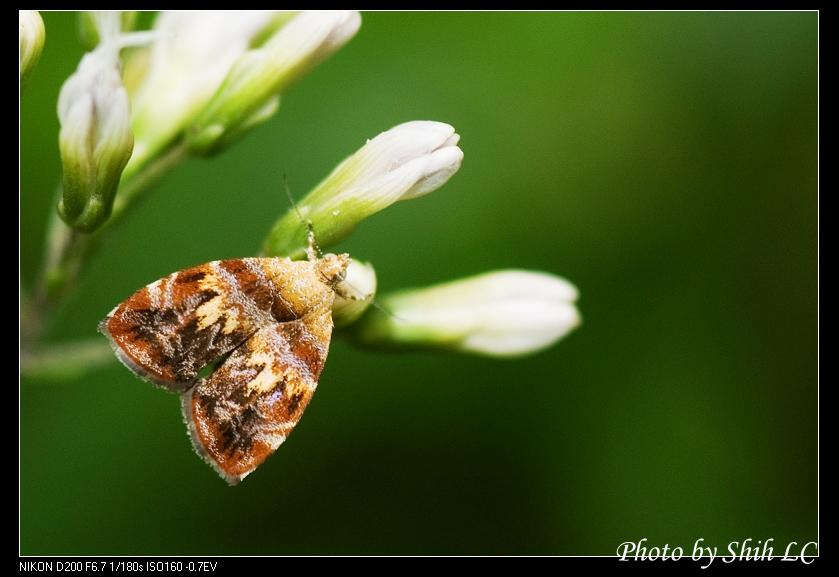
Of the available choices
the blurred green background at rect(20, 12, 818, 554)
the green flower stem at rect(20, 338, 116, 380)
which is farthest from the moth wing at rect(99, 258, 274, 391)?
the blurred green background at rect(20, 12, 818, 554)

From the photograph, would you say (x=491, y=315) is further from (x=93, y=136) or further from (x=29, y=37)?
(x=29, y=37)

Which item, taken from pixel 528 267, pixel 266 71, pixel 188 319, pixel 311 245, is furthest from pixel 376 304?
pixel 528 267

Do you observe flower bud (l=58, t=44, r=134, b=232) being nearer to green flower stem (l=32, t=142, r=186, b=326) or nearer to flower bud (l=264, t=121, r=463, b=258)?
green flower stem (l=32, t=142, r=186, b=326)

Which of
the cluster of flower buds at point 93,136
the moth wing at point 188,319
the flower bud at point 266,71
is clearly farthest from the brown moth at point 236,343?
the flower bud at point 266,71

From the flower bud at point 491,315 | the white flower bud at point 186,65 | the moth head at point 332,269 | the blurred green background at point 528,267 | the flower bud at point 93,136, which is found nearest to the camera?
the flower bud at point 93,136

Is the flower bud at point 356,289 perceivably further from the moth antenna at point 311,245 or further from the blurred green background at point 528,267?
the blurred green background at point 528,267

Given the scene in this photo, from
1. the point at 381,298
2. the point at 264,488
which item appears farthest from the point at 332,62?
the point at 264,488

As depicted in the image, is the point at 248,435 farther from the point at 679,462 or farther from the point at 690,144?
the point at 690,144
